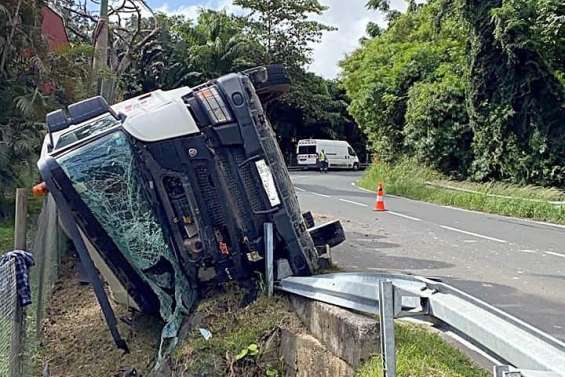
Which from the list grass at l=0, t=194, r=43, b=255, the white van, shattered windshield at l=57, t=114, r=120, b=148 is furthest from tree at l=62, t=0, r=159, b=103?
the white van

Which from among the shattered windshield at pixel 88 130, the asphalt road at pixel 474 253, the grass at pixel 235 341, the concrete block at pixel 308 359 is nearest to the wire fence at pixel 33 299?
the shattered windshield at pixel 88 130

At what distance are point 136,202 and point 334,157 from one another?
39.7 meters

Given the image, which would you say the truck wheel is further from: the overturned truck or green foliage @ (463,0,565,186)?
green foliage @ (463,0,565,186)

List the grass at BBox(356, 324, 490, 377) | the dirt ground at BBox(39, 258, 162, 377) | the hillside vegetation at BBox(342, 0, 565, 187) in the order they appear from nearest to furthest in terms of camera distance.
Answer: the grass at BBox(356, 324, 490, 377)
the dirt ground at BBox(39, 258, 162, 377)
the hillside vegetation at BBox(342, 0, 565, 187)

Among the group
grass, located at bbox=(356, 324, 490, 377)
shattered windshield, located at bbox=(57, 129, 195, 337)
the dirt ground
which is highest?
shattered windshield, located at bbox=(57, 129, 195, 337)

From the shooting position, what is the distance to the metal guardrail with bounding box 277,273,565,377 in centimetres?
213

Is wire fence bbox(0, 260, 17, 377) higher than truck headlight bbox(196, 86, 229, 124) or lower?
lower

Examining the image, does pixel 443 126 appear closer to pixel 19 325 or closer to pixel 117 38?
pixel 117 38

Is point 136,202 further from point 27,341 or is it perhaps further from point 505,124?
point 505,124

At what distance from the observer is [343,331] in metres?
4.11

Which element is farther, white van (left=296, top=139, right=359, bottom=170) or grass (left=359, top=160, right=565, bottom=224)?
white van (left=296, top=139, right=359, bottom=170)

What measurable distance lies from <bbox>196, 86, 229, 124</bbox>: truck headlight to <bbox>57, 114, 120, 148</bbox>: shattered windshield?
28.6 inches

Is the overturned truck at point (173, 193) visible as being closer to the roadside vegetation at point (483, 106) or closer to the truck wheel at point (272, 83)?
the truck wheel at point (272, 83)

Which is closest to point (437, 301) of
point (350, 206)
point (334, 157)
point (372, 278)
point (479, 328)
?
point (479, 328)
